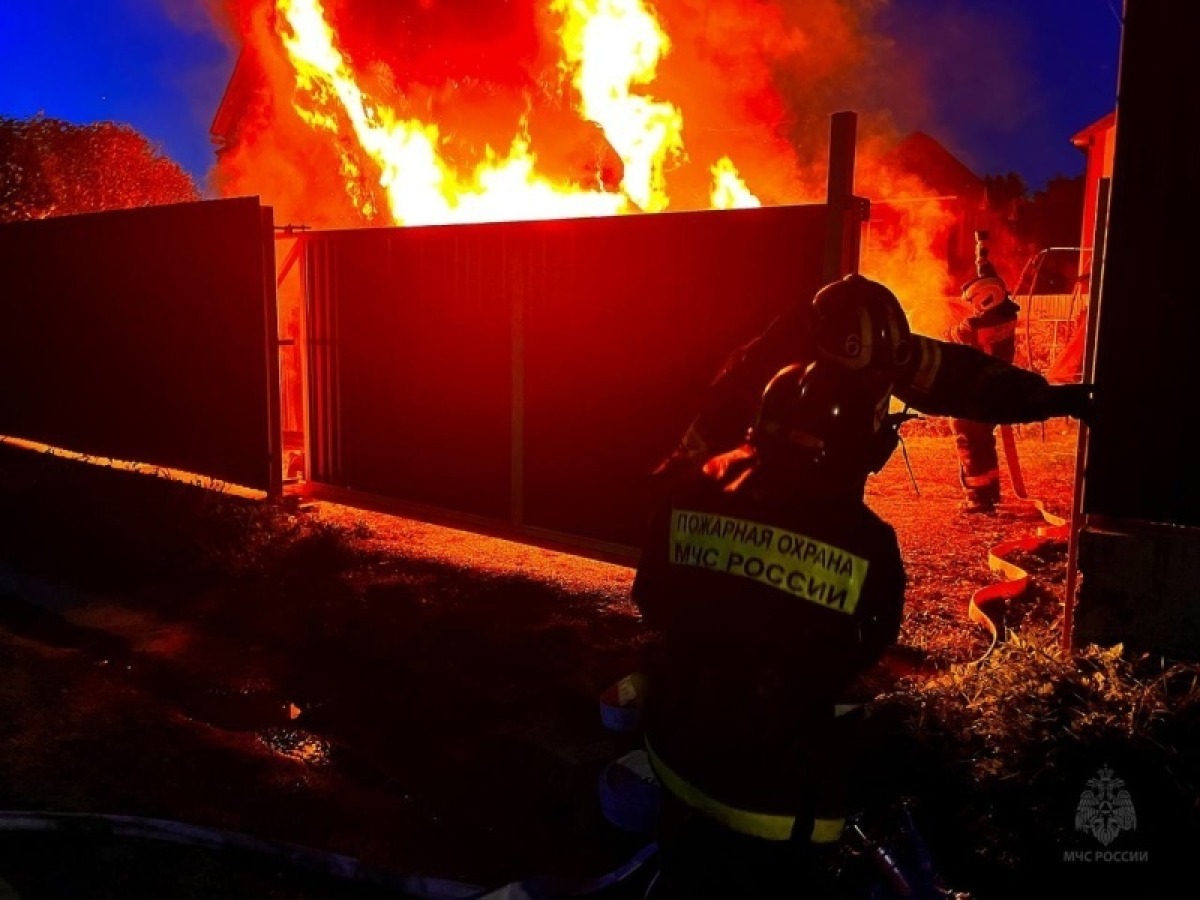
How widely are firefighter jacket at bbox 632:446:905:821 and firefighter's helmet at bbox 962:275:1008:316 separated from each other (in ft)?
22.2

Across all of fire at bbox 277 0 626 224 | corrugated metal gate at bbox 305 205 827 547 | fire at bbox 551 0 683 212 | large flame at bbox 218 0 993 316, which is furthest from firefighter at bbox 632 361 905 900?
fire at bbox 551 0 683 212

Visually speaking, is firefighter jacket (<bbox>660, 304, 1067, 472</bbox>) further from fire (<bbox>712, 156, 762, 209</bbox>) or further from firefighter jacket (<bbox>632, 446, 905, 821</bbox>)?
fire (<bbox>712, 156, 762, 209</bbox>)

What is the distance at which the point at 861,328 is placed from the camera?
215cm

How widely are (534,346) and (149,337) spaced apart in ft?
15.9

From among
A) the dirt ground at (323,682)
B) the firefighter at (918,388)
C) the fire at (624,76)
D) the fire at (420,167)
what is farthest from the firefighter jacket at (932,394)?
the fire at (624,76)

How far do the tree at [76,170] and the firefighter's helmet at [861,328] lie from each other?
19214mm

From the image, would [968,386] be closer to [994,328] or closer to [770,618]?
[770,618]

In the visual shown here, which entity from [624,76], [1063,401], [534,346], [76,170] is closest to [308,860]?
[1063,401]

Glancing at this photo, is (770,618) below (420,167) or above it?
below

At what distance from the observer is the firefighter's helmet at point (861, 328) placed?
2102 mm

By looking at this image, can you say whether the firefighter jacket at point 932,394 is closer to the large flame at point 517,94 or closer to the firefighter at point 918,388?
the firefighter at point 918,388

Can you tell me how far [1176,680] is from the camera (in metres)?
3.45

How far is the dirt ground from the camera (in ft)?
11.4

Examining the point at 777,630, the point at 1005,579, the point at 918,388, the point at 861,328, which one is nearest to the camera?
the point at 777,630
